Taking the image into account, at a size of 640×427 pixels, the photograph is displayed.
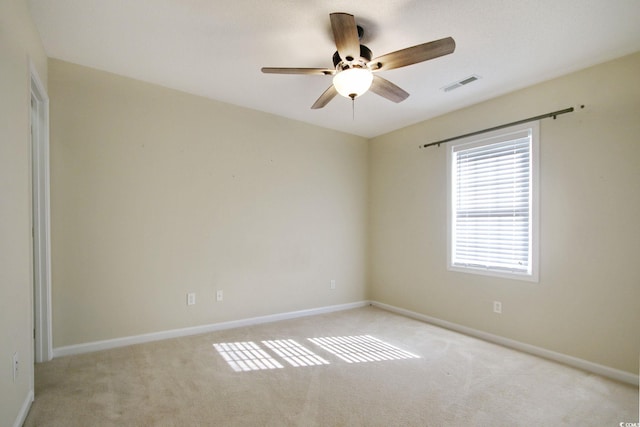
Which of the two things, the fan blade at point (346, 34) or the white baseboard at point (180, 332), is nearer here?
the fan blade at point (346, 34)

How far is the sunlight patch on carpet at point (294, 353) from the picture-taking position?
2.80 metres

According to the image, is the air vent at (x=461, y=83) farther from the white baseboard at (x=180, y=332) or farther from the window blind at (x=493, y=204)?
the white baseboard at (x=180, y=332)

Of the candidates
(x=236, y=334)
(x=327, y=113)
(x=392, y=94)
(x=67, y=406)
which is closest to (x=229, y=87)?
(x=327, y=113)

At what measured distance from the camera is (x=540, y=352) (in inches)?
118

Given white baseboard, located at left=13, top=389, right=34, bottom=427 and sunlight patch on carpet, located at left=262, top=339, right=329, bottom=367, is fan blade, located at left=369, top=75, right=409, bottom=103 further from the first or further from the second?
white baseboard, located at left=13, top=389, right=34, bottom=427

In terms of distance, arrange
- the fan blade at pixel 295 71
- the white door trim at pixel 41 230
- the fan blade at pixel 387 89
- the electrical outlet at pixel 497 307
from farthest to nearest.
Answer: the electrical outlet at pixel 497 307 < the white door trim at pixel 41 230 < the fan blade at pixel 387 89 < the fan blade at pixel 295 71

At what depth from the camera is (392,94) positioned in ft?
8.66

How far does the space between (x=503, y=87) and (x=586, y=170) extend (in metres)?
1.09

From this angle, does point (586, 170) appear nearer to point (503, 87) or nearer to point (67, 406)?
point (503, 87)

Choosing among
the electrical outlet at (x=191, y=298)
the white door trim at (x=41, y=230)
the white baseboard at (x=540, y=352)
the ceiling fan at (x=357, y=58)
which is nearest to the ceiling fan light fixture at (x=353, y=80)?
the ceiling fan at (x=357, y=58)

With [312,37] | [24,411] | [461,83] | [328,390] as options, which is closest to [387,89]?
[312,37]

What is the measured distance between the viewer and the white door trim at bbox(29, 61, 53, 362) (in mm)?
2658

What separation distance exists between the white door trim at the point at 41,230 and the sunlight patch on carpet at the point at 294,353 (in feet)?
6.19

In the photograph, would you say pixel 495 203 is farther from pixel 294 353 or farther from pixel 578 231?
pixel 294 353
